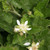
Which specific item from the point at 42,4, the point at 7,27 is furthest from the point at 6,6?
the point at 42,4

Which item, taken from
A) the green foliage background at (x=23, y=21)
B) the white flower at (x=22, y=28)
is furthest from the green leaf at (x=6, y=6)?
the white flower at (x=22, y=28)

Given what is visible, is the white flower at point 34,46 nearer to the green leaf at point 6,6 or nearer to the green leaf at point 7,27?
the green leaf at point 7,27

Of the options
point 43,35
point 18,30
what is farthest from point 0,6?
point 43,35

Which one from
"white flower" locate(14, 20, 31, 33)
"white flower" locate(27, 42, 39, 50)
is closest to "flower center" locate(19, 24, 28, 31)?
"white flower" locate(14, 20, 31, 33)

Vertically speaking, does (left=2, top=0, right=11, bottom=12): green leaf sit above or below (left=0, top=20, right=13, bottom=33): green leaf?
above

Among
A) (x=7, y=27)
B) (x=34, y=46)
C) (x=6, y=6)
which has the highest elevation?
(x=6, y=6)

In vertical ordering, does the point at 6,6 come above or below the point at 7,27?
above

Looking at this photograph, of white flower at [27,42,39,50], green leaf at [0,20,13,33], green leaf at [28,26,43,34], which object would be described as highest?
green leaf at [0,20,13,33]

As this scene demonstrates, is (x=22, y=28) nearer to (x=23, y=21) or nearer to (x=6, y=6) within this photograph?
(x=23, y=21)

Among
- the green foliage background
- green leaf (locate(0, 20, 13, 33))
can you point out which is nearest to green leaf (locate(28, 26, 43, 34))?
the green foliage background

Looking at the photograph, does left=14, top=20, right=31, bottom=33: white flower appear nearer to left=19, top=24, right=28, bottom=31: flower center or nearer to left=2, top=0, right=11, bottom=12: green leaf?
left=19, top=24, right=28, bottom=31: flower center

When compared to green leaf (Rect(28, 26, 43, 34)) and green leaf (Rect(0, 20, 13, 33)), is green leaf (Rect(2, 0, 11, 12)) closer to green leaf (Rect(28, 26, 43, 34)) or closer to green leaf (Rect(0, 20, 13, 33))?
green leaf (Rect(0, 20, 13, 33))

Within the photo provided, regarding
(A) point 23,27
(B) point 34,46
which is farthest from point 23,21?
(B) point 34,46
